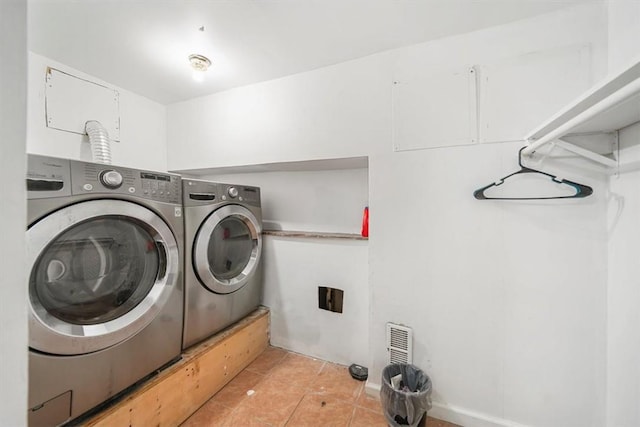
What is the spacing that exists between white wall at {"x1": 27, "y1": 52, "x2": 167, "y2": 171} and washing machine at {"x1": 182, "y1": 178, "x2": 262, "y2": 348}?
1.04 meters

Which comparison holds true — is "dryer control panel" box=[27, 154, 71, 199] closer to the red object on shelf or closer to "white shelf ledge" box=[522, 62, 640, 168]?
the red object on shelf

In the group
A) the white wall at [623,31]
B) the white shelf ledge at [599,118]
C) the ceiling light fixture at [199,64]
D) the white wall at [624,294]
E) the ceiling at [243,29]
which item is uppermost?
the ceiling at [243,29]

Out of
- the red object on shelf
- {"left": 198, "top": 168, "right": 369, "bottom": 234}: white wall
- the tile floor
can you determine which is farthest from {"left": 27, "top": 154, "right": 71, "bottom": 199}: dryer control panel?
the red object on shelf

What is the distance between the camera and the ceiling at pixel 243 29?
1.13 metres

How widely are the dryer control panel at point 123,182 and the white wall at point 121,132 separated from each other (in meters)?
0.90

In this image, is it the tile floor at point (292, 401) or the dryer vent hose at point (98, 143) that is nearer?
the tile floor at point (292, 401)

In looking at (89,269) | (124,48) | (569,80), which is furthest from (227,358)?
(569,80)

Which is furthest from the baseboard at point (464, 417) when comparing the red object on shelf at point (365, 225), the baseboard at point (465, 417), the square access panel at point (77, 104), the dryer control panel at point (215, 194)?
the square access panel at point (77, 104)

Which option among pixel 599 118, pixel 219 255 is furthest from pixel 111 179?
pixel 599 118

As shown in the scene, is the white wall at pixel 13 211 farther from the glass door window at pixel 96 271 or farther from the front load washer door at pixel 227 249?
the front load washer door at pixel 227 249

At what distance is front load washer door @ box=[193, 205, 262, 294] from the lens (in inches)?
55.6

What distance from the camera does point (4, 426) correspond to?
308 millimetres

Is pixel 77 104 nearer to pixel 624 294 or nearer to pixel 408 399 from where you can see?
pixel 408 399

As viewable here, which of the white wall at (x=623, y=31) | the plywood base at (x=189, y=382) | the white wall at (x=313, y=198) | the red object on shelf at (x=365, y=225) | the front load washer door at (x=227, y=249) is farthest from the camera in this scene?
the white wall at (x=313, y=198)
